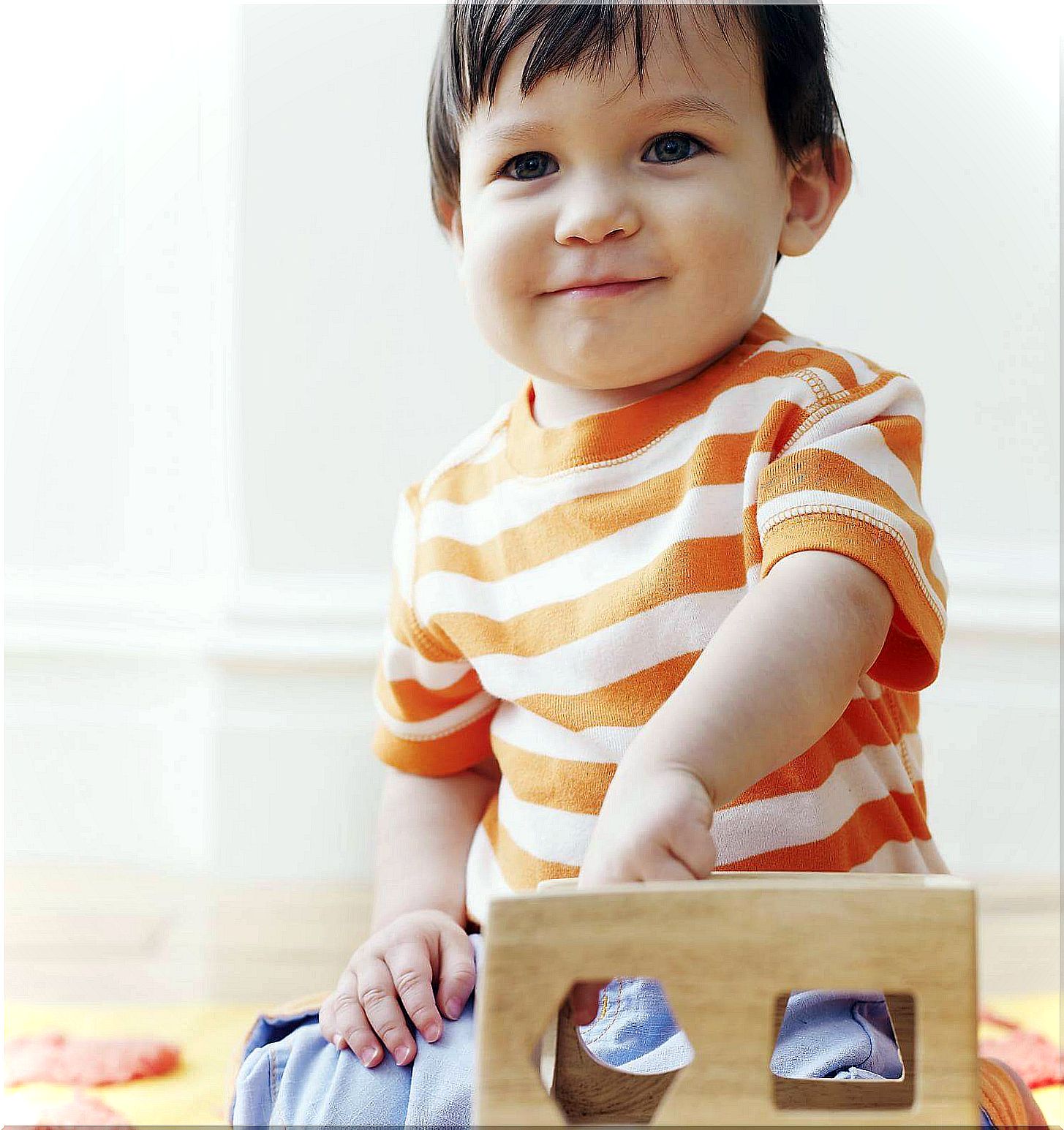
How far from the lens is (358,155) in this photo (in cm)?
128

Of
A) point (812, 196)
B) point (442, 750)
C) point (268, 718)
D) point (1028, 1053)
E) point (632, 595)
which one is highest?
point (812, 196)

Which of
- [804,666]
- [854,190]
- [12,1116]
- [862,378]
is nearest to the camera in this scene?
[804,666]

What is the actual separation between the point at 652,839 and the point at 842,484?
0.21 metres

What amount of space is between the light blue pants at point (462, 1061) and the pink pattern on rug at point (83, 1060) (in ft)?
1.00

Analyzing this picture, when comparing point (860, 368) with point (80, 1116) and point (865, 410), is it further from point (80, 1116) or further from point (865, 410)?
point (80, 1116)

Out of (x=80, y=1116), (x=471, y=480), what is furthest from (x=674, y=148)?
(x=80, y=1116)

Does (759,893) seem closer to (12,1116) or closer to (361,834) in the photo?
(12,1116)

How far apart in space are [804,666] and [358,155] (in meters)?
0.95

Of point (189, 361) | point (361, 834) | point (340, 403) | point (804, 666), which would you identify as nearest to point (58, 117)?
point (189, 361)

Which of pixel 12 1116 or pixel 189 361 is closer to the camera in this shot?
pixel 12 1116

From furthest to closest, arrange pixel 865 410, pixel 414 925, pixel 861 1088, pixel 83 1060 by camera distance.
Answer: pixel 83 1060 < pixel 414 925 < pixel 865 410 < pixel 861 1088

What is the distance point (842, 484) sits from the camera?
55 centimetres

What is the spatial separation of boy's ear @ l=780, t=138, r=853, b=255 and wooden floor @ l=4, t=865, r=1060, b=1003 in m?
0.69

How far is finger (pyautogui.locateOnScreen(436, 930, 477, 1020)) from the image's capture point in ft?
2.11
